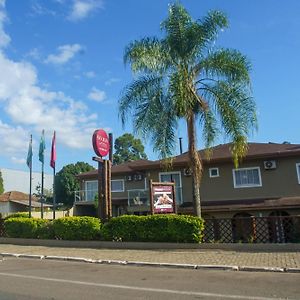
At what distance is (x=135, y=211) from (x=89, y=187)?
911 centimetres

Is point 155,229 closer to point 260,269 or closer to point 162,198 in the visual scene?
point 162,198

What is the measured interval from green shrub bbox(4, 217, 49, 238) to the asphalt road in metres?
8.01

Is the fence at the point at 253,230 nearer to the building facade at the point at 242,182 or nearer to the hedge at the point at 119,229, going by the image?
the hedge at the point at 119,229

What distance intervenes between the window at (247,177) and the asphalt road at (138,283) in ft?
52.2

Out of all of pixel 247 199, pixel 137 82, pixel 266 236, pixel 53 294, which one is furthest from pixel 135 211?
pixel 53 294

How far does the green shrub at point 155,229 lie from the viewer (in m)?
17.6

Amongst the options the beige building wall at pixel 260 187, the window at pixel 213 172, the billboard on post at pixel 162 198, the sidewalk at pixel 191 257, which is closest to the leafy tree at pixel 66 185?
the window at pixel 213 172

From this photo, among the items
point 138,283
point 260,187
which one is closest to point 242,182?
point 260,187

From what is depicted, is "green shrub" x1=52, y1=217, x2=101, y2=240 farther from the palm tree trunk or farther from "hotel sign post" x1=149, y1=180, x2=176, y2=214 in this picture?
the palm tree trunk

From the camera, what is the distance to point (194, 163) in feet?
64.1

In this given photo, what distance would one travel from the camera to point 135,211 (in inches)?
1232

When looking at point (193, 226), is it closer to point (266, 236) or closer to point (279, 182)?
point (266, 236)

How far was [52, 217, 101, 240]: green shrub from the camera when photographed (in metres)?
19.9

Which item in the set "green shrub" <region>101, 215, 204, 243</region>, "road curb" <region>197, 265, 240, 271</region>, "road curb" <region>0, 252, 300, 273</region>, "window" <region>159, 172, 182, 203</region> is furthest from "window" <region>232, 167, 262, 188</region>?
"road curb" <region>197, 265, 240, 271</region>
